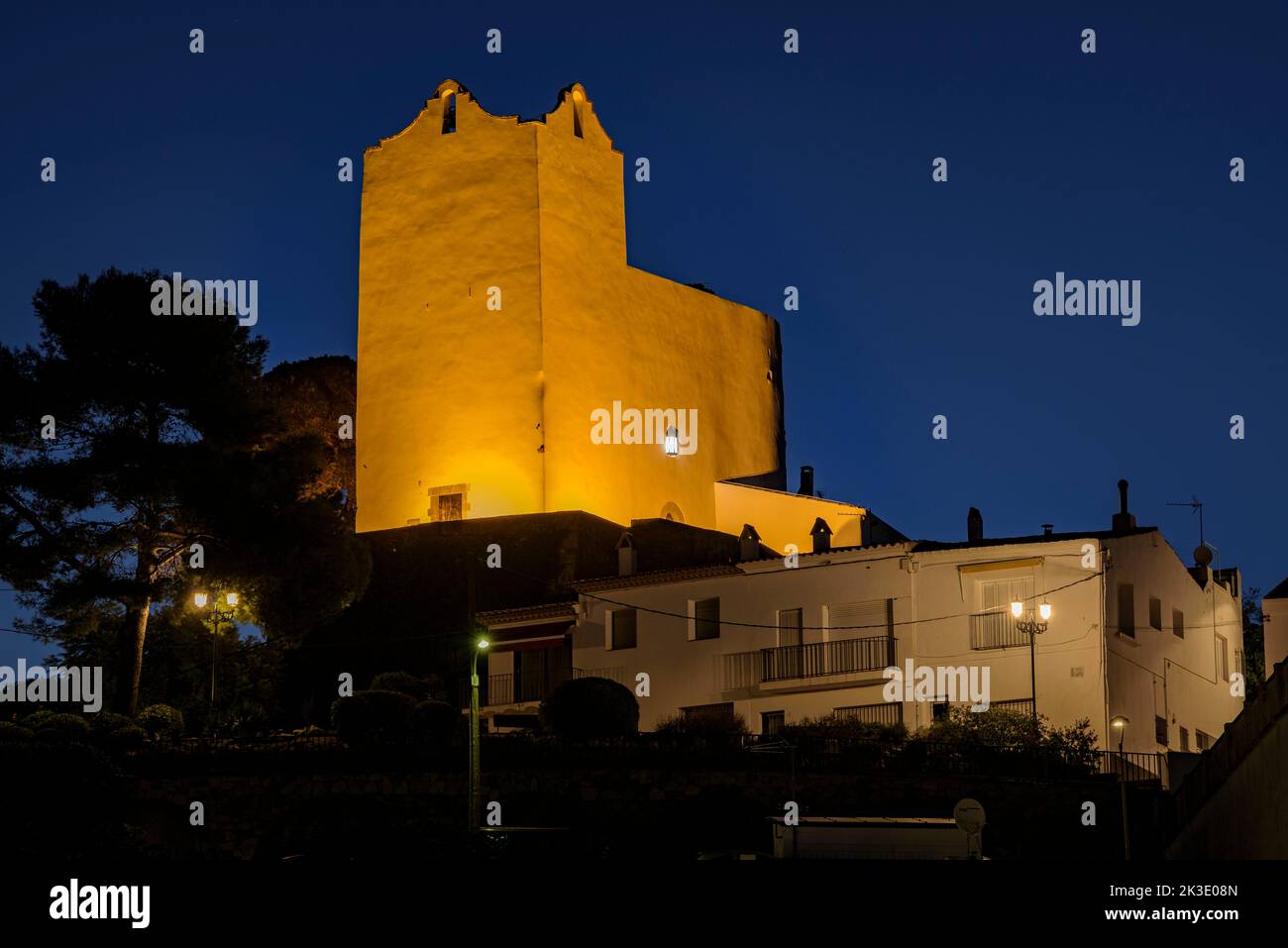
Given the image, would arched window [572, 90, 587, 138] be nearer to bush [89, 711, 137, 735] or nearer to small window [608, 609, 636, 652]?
small window [608, 609, 636, 652]

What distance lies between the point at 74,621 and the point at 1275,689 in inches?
1157

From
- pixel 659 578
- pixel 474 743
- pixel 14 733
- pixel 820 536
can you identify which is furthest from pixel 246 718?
pixel 820 536

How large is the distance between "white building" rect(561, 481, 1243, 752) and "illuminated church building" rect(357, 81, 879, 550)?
13.3 meters

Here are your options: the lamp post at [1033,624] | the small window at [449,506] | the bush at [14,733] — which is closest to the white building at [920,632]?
→ the lamp post at [1033,624]

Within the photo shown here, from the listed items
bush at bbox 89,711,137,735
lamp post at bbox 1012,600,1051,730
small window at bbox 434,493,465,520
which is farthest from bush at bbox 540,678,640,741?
small window at bbox 434,493,465,520

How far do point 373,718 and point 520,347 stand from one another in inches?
870

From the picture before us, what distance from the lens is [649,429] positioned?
218 feet

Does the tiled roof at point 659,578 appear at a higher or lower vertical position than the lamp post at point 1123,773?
higher

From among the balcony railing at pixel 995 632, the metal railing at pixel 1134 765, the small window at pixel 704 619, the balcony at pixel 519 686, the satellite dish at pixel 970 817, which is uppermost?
the small window at pixel 704 619

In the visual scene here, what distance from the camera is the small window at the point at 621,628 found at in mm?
49250

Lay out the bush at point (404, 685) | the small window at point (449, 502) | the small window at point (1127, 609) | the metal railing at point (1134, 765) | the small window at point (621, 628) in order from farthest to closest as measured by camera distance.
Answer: the small window at point (449, 502), the small window at point (621, 628), the bush at point (404, 685), the small window at point (1127, 609), the metal railing at point (1134, 765)

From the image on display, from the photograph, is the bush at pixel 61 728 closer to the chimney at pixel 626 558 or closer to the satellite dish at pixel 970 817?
the chimney at pixel 626 558

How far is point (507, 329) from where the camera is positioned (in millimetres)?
63062

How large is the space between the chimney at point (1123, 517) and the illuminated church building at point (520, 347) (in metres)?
14.4
